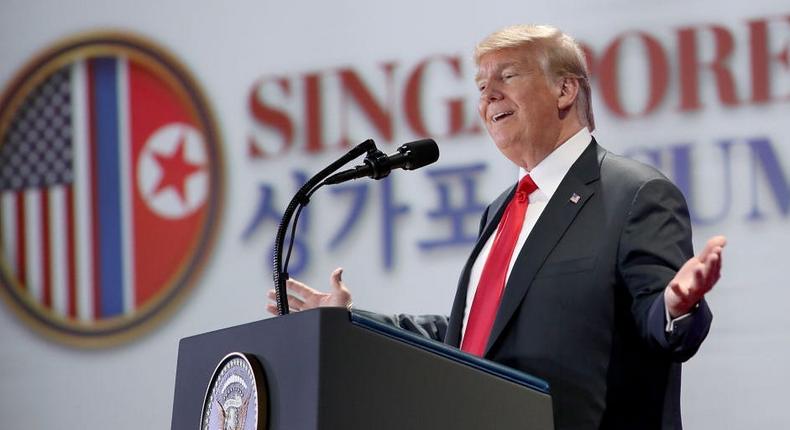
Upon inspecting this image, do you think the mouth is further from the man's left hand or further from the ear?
the man's left hand

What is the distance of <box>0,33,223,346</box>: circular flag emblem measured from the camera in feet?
13.3

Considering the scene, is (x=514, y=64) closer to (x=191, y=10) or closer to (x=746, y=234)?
(x=746, y=234)

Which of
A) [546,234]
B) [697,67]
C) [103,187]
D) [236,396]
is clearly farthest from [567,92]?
[103,187]

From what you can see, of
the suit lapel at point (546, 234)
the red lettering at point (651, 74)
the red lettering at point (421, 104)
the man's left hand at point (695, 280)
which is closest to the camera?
the man's left hand at point (695, 280)

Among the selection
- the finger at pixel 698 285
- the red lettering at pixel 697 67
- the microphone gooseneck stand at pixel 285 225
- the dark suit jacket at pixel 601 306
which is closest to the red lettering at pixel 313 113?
the red lettering at pixel 697 67

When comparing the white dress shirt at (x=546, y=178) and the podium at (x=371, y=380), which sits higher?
the white dress shirt at (x=546, y=178)

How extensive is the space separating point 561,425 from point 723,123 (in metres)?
1.49

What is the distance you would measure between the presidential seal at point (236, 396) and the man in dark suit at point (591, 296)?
535 millimetres

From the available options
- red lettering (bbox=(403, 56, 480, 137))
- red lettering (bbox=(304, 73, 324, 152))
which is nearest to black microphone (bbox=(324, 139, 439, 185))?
red lettering (bbox=(403, 56, 480, 137))

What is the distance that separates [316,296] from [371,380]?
2.30ft

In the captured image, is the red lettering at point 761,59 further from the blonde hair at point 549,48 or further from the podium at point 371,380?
the podium at point 371,380

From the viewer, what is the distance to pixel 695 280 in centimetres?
175

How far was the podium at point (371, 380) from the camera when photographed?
1.58 m

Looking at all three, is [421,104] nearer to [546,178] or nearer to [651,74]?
[651,74]
